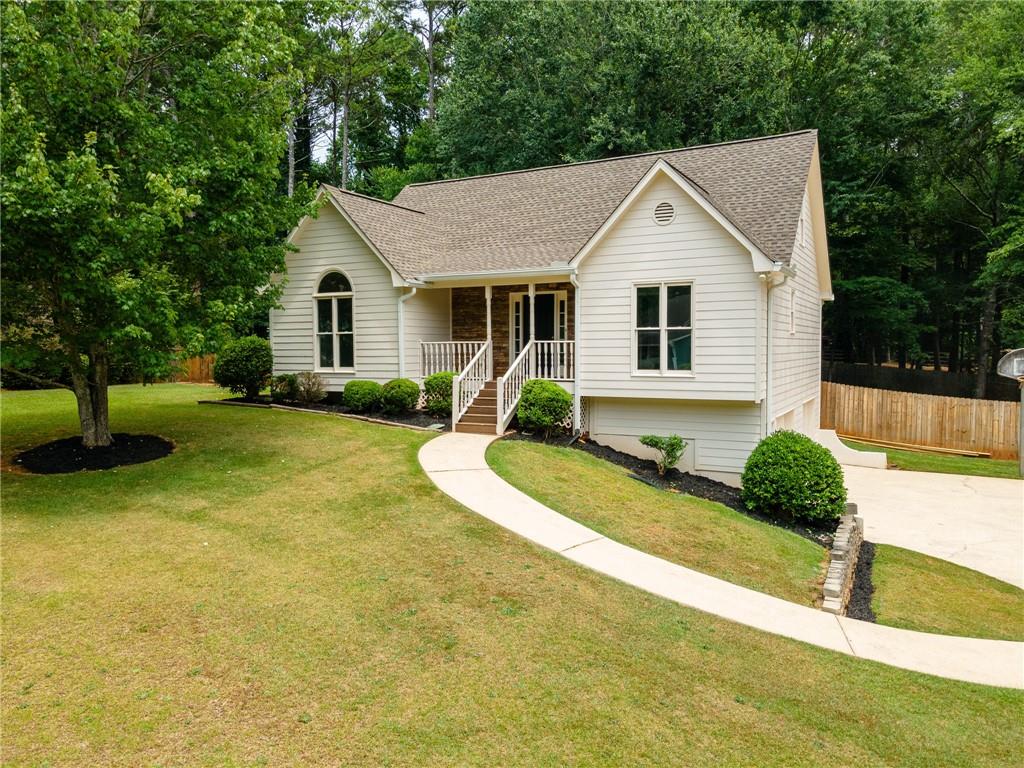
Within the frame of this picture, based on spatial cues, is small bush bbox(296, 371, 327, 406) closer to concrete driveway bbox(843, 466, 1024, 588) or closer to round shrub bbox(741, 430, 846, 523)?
round shrub bbox(741, 430, 846, 523)

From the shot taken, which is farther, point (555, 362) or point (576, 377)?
point (555, 362)

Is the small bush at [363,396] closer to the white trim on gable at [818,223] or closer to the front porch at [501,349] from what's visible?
the front porch at [501,349]

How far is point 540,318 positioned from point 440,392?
11.8ft

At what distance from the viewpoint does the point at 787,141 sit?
15.4 metres

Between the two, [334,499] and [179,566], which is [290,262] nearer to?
[334,499]

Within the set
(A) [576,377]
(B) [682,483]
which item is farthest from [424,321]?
(B) [682,483]

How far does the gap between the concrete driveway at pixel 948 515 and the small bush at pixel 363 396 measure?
10.1m

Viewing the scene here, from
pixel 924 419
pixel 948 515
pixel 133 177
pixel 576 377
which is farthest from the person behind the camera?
pixel 924 419

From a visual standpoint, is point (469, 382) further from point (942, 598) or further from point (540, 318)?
point (942, 598)

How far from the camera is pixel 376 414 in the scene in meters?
14.7

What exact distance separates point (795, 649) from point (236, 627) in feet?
15.8

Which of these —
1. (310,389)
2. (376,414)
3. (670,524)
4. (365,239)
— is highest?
(365,239)

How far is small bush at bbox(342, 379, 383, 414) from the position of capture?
14.6 metres

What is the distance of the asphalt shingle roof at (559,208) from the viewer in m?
13.5
